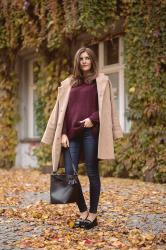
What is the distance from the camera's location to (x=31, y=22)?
11.8 m

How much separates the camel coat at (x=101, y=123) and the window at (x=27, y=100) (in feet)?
30.5

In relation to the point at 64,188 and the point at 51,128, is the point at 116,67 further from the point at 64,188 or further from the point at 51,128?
the point at 64,188

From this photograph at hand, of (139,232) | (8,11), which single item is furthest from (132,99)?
Result: (139,232)

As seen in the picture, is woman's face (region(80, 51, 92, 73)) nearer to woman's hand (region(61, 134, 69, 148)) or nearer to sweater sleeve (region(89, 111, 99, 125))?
sweater sleeve (region(89, 111, 99, 125))

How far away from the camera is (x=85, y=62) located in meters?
5.37

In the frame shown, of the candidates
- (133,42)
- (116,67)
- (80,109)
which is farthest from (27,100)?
(80,109)

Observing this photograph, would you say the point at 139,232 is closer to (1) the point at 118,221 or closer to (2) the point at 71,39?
(1) the point at 118,221

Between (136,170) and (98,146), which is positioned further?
(136,170)

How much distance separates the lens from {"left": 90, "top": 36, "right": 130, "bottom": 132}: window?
1132 centimetres

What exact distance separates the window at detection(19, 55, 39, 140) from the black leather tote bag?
949cm

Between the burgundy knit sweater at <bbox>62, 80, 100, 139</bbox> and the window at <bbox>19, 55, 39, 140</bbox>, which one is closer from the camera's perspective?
the burgundy knit sweater at <bbox>62, 80, 100, 139</bbox>

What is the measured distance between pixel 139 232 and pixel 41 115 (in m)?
8.55

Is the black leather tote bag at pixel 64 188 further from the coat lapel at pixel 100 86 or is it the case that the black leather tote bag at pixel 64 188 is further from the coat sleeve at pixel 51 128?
the coat lapel at pixel 100 86

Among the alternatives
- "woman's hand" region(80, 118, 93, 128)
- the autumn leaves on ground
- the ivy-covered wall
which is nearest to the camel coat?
"woman's hand" region(80, 118, 93, 128)
